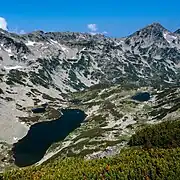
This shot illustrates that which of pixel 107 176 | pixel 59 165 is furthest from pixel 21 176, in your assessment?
pixel 107 176

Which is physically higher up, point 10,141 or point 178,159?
point 178,159

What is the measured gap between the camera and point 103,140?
152125 millimetres

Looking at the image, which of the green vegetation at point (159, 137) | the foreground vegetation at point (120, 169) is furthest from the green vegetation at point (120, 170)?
the green vegetation at point (159, 137)

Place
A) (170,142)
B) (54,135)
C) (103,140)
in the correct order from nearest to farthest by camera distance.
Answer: (170,142), (103,140), (54,135)

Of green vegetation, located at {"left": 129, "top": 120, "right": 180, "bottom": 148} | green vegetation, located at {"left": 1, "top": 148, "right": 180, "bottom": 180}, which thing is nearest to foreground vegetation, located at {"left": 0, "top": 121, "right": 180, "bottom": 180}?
green vegetation, located at {"left": 1, "top": 148, "right": 180, "bottom": 180}

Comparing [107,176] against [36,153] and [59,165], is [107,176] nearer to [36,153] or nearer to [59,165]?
[59,165]

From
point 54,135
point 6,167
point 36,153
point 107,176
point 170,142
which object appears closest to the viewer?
point 107,176

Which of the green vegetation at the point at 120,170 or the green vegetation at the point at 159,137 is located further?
the green vegetation at the point at 159,137

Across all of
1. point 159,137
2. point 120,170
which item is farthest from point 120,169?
point 159,137

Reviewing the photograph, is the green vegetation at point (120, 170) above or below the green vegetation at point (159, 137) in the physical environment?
above

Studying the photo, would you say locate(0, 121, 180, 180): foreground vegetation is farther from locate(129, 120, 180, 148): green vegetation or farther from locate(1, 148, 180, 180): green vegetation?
locate(129, 120, 180, 148): green vegetation

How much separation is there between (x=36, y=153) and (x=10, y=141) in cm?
2610

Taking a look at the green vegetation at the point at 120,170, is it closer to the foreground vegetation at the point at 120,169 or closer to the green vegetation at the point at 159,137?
the foreground vegetation at the point at 120,169

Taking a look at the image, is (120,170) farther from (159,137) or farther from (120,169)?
(159,137)
